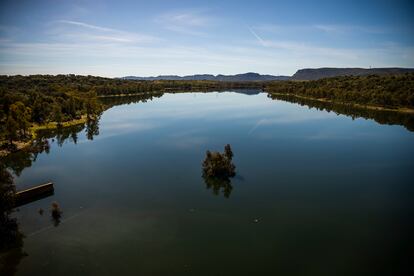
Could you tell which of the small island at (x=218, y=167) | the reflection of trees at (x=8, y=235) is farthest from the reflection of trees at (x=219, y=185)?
the reflection of trees at (x=8, y=235)

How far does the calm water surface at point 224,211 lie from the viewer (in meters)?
23.5

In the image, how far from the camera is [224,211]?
104ft

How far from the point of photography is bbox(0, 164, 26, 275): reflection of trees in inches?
936

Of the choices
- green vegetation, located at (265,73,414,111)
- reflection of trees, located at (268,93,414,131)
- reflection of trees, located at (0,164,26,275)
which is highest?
green vegetation, located at (265,73,414,111)

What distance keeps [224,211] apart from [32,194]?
21122 mm

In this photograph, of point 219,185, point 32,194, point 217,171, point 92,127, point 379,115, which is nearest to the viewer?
point 32,194

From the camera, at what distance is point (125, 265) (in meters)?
22.9

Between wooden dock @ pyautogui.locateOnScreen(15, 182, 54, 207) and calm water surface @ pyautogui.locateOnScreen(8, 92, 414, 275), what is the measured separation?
101cm

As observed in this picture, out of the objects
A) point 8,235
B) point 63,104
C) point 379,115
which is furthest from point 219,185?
point 379,115

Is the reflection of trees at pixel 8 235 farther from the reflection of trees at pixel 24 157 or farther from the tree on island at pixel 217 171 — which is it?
the tree on island at pixel 217 171

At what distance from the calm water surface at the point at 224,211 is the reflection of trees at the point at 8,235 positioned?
2.36ft

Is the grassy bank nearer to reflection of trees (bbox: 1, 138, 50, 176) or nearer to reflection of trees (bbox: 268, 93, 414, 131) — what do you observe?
reflection of trees (bbox: 1, 138, 50, 176)

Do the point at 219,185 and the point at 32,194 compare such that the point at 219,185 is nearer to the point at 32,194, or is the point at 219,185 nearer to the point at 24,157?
the point at 32,194

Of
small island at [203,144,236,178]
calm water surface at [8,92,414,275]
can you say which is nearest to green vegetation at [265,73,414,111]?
calm water surface at [8,92,414,275]
